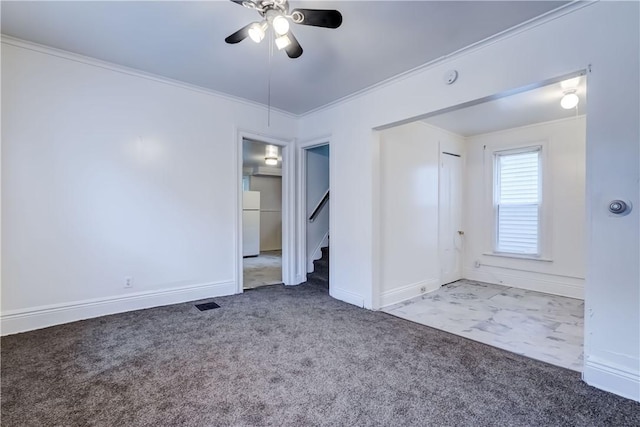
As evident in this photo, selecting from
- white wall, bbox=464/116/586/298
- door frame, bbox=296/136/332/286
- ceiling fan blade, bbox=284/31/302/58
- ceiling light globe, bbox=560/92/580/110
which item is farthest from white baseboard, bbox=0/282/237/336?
ceiling light globe, bbox=560/92/580/110

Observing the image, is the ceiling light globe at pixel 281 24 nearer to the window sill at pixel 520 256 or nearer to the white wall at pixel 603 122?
the white wall at pixel 603 122

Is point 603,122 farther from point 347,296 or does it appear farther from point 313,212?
point 313,212

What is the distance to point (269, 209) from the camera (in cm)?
923

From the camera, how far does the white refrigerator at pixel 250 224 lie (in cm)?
768

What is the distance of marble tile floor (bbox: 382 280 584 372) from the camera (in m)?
2.53

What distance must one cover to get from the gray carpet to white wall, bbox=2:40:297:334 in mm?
471

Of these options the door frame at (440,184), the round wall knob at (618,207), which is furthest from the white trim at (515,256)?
the round wall knob at (618,207)

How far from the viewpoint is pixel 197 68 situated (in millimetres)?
3119

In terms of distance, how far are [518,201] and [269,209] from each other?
21.6 ft

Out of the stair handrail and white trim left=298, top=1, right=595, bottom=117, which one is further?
the stair handrail

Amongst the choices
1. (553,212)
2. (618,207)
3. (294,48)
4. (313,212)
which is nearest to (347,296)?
(313,212)

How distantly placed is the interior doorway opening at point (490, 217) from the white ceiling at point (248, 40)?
93 cm

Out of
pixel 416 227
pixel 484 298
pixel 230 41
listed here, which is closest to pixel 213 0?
pixel 230 41

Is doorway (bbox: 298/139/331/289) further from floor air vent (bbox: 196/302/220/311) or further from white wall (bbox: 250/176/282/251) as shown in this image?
white wall (bbox: 250/176/282/251)
